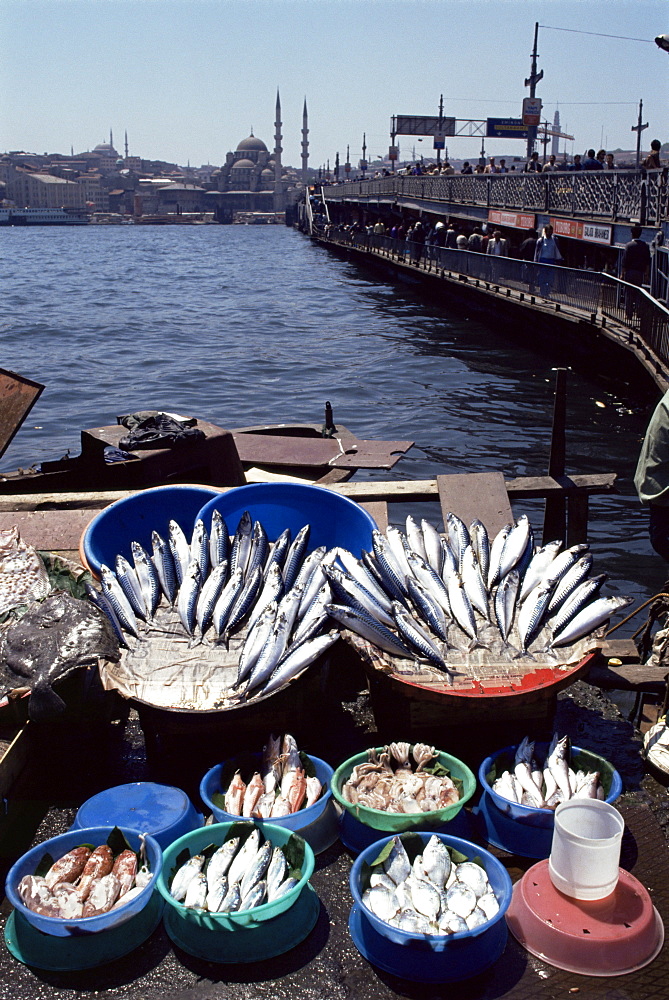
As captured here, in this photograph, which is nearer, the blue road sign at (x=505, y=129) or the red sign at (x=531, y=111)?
the red sign at (x=531, y=111)

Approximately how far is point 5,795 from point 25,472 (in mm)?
6100

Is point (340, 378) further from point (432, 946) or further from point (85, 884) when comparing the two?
point (432, 946)

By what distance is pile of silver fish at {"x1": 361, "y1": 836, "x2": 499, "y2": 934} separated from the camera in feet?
10.6

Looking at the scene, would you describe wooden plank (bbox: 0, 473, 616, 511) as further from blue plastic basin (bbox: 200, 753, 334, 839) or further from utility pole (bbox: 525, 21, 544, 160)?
utility pole (bbox: 525, 21, 544, 160)

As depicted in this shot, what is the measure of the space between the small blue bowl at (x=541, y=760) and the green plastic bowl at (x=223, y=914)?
0.97 metres

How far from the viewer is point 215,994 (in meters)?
3.19

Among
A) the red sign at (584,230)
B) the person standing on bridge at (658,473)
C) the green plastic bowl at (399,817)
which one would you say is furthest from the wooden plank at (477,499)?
the red sign at (584,230)

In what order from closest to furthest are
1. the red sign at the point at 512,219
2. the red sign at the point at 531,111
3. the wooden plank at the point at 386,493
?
the wooden plank at the point at 386,493 → the red sign at the point at 512,219 → the red sign at the point at 531,111

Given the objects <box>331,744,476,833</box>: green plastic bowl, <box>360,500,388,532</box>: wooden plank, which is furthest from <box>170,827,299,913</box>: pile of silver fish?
<box>360,500,388,532</box>: wooden plank

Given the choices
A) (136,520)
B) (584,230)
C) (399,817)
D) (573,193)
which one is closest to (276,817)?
(399,817)

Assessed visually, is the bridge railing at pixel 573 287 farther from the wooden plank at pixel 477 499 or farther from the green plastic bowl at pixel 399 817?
the green plastic bowl at pixel 399 817

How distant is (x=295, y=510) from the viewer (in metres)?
5.73

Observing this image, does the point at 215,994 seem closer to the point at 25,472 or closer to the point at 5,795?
the point at 5,795

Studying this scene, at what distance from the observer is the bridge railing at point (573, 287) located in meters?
16.7
